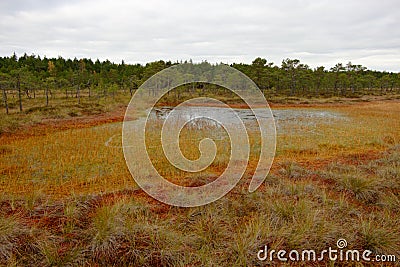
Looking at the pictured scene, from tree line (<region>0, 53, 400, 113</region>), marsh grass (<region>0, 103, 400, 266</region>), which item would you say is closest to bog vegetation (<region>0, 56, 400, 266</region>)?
marsh grass (<region>0, 103, 400, 266</region>)

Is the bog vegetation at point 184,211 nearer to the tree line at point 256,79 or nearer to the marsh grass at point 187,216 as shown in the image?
the marsh grass at point 187,216

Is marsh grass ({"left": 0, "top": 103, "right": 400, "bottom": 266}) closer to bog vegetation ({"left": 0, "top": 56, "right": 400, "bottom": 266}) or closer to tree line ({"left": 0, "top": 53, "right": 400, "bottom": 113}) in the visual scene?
bog vegetation ({"left": 0, "top": 56, "right": 400, "bottom": 266})

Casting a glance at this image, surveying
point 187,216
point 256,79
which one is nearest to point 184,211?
point 187,216

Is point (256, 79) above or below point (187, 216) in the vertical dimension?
above

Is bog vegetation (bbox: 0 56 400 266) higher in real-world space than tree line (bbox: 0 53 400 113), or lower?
lower

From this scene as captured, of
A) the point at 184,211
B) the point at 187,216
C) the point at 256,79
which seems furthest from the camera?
the point at 256,79

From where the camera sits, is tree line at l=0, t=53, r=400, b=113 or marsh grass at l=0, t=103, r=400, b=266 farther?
tree line at l=0, t=53, r=400, b=113

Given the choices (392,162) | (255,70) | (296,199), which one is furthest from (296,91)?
(296,199)

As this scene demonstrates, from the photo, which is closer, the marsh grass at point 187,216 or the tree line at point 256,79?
the marsh grass at point 187,216

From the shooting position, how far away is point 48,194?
18.0ft

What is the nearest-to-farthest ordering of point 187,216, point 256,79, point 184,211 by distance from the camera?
point 187,216 < point 184,211 < point 256,79

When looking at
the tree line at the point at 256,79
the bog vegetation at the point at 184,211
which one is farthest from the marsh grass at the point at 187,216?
the tree line at the point at 256,79

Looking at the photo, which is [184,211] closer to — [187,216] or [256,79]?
[187,216]

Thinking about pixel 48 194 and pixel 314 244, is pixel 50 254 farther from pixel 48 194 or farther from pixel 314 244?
pixel 314 244
